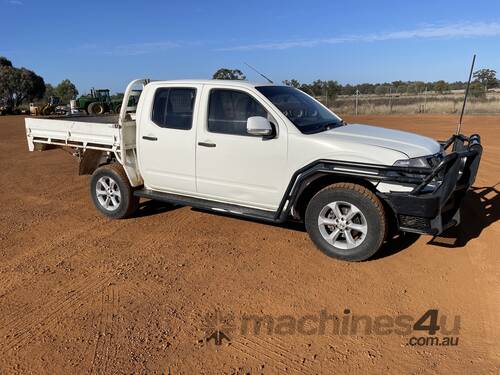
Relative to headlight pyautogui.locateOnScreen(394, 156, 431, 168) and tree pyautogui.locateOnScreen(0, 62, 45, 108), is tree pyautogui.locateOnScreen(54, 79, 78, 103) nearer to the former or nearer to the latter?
tree pyautogui.locateOnScreen(0, 62, 45, 108)

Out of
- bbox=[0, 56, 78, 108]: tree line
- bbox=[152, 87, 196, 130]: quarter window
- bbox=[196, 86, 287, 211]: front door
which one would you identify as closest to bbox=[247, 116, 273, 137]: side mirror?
bbox=[196, 86, 287, 211]: front door

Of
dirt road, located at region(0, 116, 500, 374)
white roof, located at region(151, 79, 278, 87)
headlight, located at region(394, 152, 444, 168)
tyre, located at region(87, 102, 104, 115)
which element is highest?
white roof, located at region(151, 79, 278, 87)

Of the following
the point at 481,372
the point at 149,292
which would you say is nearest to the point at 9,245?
the point at 149,292

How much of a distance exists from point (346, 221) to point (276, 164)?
1025 mm

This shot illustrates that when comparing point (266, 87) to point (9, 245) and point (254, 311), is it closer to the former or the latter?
point (254, 311)

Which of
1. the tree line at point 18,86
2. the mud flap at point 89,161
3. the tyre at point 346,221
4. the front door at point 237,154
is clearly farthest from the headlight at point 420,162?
the tree line at point 18,86

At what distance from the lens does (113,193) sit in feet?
21.1

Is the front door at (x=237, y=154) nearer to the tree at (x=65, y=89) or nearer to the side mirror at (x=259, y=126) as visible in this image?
the side mirror at (x=259, y=126)

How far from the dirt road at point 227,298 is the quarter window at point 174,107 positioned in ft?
4.72

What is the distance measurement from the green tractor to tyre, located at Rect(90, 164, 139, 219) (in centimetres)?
2591

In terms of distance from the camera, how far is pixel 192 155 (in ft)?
18.2

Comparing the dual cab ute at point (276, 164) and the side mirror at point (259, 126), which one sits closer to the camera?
the dual cab ute at point (276, 164)

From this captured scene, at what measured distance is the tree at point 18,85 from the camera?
58312 millimetres

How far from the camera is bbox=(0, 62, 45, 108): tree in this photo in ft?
191
